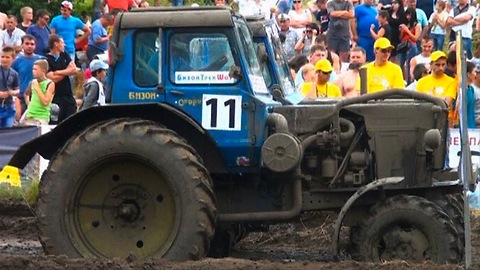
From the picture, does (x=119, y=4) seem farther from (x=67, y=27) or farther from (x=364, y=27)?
(x=364, y=27)

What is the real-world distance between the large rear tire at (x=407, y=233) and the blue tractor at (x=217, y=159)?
11 mm

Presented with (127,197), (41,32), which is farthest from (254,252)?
(41,32)

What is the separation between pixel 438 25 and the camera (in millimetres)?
20297

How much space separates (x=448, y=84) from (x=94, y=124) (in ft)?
19.8

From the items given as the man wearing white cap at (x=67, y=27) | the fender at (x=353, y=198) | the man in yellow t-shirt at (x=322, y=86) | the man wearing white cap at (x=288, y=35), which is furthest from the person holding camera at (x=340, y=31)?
the fender at (x=353, y=198)

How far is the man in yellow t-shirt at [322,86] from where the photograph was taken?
45.3 ft

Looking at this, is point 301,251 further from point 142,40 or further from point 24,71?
point 24,71

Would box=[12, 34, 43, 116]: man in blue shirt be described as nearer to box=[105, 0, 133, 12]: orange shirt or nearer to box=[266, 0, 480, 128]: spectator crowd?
box=[105, 0, 133, 12]: orange shirt

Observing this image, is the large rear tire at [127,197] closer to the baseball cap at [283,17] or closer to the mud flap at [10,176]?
the mud flap at [10,176]

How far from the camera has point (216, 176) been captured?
11.0m

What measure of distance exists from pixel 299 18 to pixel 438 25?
7.67 feet

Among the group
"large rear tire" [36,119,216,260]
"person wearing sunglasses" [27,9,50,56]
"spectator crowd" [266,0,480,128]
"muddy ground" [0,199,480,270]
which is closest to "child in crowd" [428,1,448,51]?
"spectator crowd" [266,0,480,128]

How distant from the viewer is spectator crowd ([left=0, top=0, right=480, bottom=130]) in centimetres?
1570

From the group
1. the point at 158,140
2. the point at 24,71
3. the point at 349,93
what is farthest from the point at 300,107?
the point at 24,71
